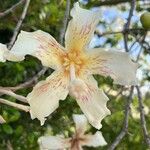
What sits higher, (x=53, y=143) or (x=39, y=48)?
(x=39, y=48)

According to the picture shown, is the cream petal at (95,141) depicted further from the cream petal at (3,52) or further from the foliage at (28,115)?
the cream petal at (3,52)

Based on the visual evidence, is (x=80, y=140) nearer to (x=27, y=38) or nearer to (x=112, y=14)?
(x=27, y=38)

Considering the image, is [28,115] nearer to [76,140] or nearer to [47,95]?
[76,140]

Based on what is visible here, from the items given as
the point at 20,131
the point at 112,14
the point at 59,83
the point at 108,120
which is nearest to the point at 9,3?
the point at 20,131

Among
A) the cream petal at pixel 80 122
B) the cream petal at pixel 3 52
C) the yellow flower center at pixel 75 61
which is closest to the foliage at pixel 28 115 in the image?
the cream petal at pixel 80 122

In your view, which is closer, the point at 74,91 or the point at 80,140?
the point at 74,91

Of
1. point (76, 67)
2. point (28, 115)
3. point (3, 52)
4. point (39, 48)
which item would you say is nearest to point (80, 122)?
point (28, 115)
